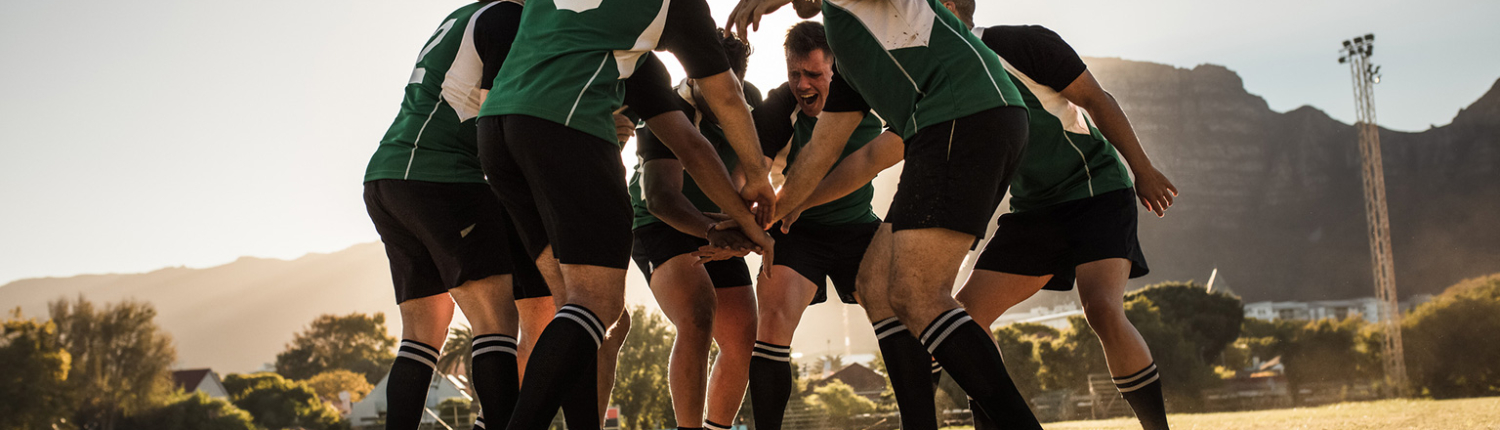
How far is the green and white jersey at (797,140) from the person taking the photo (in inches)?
142

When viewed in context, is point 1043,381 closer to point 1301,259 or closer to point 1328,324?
point 1328,324

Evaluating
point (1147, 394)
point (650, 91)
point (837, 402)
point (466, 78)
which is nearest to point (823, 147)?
point (650, 91)

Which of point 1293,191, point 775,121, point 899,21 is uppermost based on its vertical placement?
point 1293,191

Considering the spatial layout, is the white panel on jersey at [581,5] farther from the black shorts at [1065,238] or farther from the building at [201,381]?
the building at [201,381]

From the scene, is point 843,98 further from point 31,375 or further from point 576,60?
point 31,375

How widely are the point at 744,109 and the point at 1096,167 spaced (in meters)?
1.42

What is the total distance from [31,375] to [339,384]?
110 feet

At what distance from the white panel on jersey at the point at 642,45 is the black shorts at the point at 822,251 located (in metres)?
1.40

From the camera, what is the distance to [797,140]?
3.78 meters

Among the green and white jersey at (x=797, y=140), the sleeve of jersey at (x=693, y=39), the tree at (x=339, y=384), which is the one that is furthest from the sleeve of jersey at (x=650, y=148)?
the tree at (x=339, y=384)

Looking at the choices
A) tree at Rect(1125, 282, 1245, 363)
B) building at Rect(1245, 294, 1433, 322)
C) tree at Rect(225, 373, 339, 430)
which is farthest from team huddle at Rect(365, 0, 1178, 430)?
building at Rect(1245, 294, 1433, 322)

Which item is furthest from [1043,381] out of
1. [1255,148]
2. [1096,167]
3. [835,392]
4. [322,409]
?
[1255,148]

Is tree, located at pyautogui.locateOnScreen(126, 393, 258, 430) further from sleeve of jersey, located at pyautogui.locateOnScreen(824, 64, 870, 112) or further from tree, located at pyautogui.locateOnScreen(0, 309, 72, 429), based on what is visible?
sleeve of jersey, located at pyautogui.locateOnScreen(824, 64, 870, 112)

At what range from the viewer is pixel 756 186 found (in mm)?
2801
